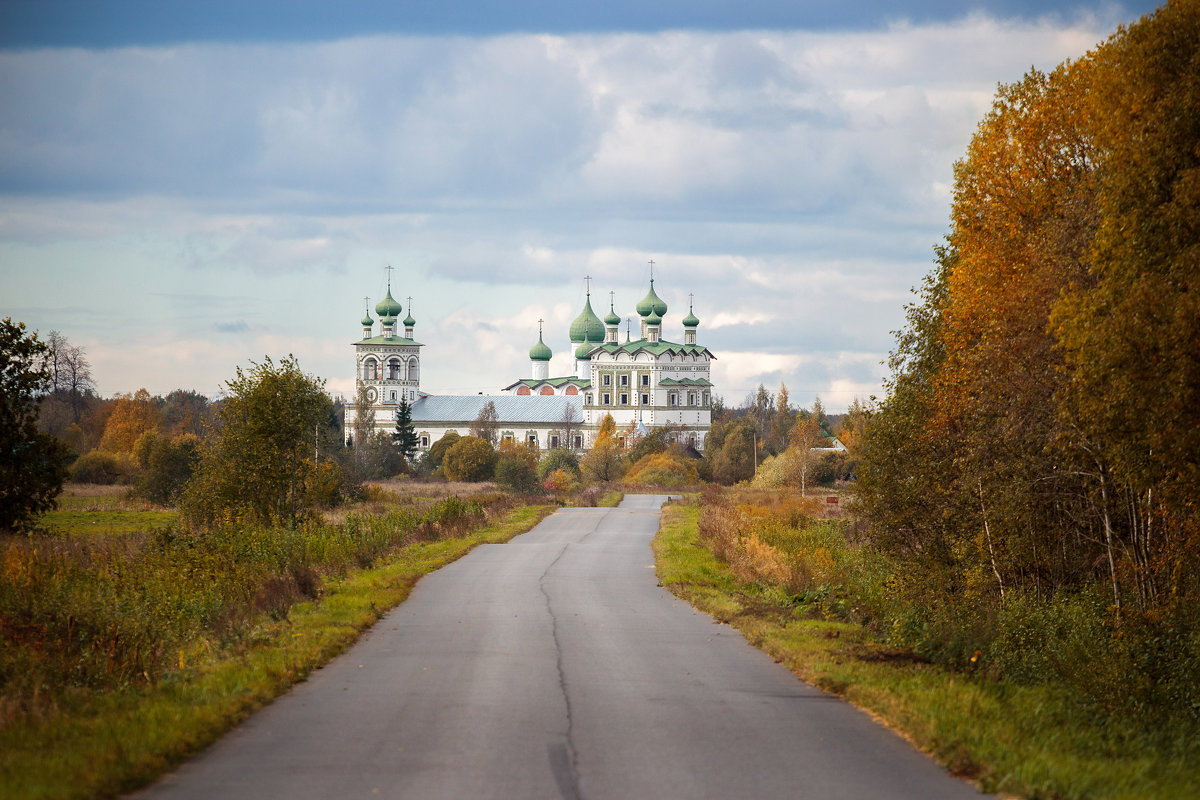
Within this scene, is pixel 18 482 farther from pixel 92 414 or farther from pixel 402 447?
pixel 402 447

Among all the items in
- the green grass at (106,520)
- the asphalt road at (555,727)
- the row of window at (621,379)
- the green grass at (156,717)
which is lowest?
the green grass at (106,520)

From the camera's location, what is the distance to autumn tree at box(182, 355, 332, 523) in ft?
94.1

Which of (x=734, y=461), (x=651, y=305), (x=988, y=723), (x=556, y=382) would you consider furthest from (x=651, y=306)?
(x=988, y=723)

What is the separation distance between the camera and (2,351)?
23.3 metres

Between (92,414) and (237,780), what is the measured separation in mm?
104022

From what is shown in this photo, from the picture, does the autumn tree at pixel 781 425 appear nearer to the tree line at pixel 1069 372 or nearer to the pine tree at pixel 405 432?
the pine tree at pixel 405 432

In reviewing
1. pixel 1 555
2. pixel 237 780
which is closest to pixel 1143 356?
pixel 237 780

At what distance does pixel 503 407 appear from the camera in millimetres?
141500

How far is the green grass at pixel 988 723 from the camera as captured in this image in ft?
25.0

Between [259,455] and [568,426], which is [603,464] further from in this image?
[259,455]

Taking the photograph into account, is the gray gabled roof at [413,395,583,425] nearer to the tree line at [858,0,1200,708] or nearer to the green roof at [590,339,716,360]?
the green roof at [590,339,716,360]

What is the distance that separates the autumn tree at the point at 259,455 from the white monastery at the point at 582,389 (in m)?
89.0

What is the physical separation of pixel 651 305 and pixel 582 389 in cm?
1295

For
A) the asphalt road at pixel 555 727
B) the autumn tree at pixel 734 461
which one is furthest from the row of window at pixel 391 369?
the asphalt road at pixel 555 727
